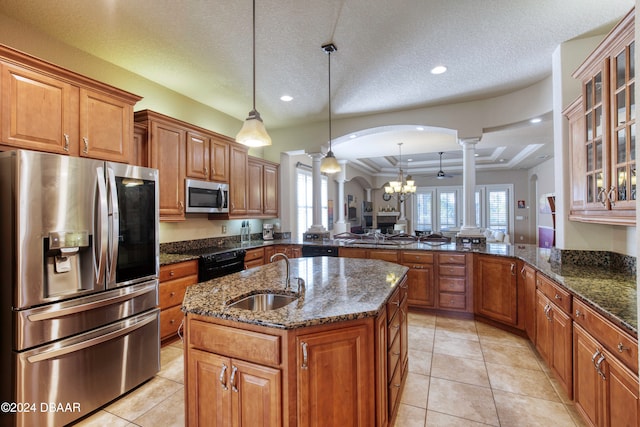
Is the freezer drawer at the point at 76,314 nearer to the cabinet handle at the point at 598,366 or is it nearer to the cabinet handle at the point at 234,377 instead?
the cabinet handle at the point at 234,377

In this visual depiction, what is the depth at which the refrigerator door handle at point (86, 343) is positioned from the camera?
5.74 ft

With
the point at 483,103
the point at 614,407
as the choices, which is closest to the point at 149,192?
the point at 614,407

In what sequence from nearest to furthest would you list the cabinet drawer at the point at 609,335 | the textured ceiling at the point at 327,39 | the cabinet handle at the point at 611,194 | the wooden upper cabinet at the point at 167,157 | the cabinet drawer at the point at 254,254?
the cabinet drawer at the point at 609,335 → the cabinet handle at the point at 611,194 → the textured ceiling at the point at 327,39 → the wooden upper cabinet at the point at 167,157 → the cabinet drawer at the point at 254,254

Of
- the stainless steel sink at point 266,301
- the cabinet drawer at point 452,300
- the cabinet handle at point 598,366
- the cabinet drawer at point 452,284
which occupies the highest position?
the stainless steel sink at point 266,301

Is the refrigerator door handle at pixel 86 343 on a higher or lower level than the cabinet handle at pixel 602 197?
lower

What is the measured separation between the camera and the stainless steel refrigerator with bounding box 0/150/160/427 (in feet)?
5.56

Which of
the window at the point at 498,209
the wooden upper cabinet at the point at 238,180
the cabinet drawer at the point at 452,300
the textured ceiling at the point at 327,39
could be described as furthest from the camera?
the window at the point at 498,209

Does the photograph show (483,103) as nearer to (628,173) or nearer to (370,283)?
(628,173)

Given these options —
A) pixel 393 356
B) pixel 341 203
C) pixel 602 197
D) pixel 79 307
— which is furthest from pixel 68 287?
pixel 341 203

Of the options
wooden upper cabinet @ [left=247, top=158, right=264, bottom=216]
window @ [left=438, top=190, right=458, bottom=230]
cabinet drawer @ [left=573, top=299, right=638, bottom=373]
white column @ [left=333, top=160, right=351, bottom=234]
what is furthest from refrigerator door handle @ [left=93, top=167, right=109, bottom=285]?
window @ [left=438, top=190, right=458, bottom=230]

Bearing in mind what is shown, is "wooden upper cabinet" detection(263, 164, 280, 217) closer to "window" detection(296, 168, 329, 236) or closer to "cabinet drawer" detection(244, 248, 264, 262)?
"cabinet drawer" detection(244, 248, 264, 262)

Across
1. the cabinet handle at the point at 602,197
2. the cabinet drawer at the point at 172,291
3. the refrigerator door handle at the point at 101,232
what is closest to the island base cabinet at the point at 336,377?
the refrigerator door handle at the point at 101,232

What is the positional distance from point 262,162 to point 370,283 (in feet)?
11.7

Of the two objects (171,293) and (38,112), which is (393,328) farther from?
(38,112)
